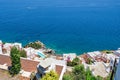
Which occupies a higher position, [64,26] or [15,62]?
[64,26]

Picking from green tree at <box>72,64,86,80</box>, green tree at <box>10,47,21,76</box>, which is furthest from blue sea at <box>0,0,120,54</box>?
green tree at <box>72,64,86,80</box>

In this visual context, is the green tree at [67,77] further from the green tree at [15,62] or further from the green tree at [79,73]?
the green tree at [15,62]

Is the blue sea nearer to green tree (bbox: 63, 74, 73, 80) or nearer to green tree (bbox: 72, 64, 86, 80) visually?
green tree (bbox: 72, 64, 86, 80)

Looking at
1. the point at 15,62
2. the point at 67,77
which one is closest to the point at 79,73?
the point at 67,77

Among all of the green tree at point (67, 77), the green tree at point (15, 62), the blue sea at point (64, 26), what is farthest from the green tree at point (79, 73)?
the blue sea at point (64, 26)

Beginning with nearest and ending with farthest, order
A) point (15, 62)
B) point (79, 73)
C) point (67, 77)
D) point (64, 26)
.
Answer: point (67, 77) < point (79, 73) < point (15, 62) < point (64, 26)

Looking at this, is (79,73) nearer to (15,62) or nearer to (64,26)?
(15,62)

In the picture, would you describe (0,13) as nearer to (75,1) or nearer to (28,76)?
(75,1)

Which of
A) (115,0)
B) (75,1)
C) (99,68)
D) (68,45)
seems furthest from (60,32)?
(115,0)

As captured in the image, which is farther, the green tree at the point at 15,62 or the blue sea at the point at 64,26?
the blue sea at the point at 64,26
